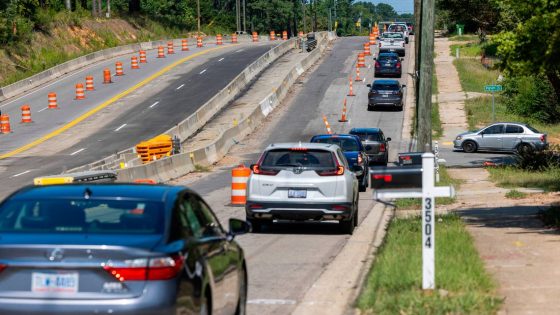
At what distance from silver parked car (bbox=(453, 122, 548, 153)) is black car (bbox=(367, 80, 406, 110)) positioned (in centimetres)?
965

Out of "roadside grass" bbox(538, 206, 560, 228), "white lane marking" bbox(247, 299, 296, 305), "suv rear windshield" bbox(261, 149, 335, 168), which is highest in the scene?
"suv rear windshield" bbox(261, 149, 335, 168)

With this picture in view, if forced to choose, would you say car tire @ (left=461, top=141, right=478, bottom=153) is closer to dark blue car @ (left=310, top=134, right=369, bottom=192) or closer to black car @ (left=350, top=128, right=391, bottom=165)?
black car @ (left=350, top=128, right=391, bottom=165)

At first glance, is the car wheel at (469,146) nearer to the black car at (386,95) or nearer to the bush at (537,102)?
the black car at (386,95)

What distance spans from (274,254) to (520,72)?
5.70 meters

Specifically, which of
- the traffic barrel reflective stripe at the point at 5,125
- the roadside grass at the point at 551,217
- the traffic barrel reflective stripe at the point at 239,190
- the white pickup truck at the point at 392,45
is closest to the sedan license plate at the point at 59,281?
the roadside grass at the point at 551,217

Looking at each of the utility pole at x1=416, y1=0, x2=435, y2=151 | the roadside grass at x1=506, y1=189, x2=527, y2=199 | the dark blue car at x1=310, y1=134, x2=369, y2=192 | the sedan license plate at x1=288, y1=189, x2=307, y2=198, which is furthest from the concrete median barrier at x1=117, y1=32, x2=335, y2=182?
the sedan license plate at x1=288, y1=189, x2=307, y2=198

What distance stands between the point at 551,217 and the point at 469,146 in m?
31.1

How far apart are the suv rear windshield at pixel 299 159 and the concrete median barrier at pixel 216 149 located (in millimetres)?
11636

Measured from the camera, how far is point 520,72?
18703 millimetres

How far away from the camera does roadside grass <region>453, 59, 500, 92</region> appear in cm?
7131

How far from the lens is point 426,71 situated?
2858 cm

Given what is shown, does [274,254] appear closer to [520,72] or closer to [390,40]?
[520,72]

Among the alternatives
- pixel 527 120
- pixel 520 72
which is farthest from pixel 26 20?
pixel 520 72

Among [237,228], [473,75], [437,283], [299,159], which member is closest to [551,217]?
[299,159]
